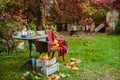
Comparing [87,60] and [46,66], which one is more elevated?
[46,66]

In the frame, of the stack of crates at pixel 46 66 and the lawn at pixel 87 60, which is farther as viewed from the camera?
the lawn at pixel 87 60

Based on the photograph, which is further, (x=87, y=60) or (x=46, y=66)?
(x=87, y=60)

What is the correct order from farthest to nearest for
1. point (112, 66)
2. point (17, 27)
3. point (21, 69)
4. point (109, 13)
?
point (109, 13), point (17, 27), point (112, 66), point (21, 69)

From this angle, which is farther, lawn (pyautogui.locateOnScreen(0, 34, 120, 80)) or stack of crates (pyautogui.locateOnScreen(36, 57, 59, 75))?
lawn (pyautogui.locateOnScreen(0, 34, 120, 80))

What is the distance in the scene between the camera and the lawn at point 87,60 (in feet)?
23.8

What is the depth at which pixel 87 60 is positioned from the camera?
8.61 m

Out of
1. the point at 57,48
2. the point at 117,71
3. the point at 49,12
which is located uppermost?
the point at 49,12

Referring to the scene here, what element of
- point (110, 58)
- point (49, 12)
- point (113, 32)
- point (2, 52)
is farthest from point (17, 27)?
point (113, 32)

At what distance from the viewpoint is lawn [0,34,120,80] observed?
23.8ft

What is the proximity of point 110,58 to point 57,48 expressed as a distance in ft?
5.72

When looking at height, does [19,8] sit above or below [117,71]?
above

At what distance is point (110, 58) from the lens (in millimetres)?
8867

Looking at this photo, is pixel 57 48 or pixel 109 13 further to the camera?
pixel 109 13

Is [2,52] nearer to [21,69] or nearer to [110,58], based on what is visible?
[21,69]
